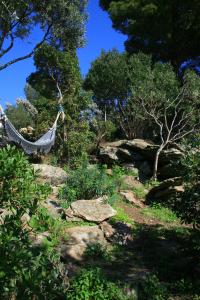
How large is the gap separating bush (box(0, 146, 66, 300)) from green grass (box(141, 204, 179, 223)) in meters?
5.18

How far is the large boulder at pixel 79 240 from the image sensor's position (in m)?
5.31

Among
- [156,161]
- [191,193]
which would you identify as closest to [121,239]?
[191,193]

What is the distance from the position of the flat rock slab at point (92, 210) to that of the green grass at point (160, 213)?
4.69ft

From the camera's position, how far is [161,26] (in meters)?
15.4

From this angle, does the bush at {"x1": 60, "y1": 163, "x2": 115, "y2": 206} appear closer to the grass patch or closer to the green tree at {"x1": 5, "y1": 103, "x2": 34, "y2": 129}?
the grass patch

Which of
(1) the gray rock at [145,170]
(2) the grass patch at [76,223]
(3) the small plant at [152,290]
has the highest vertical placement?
(1) the gray rock at [145,170]

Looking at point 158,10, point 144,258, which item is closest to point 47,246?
point 144,258

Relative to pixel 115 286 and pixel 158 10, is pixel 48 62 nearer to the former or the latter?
pixel 158 10

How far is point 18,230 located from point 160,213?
5878mm

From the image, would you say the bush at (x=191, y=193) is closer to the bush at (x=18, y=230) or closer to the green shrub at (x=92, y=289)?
the green shrub at (x=92, y=289)

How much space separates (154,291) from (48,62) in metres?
9.50

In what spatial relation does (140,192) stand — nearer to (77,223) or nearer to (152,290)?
(77,223)

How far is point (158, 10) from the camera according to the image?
15180 millimetres

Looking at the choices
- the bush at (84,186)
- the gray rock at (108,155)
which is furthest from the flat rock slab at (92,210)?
the gray rock at (108,155)
